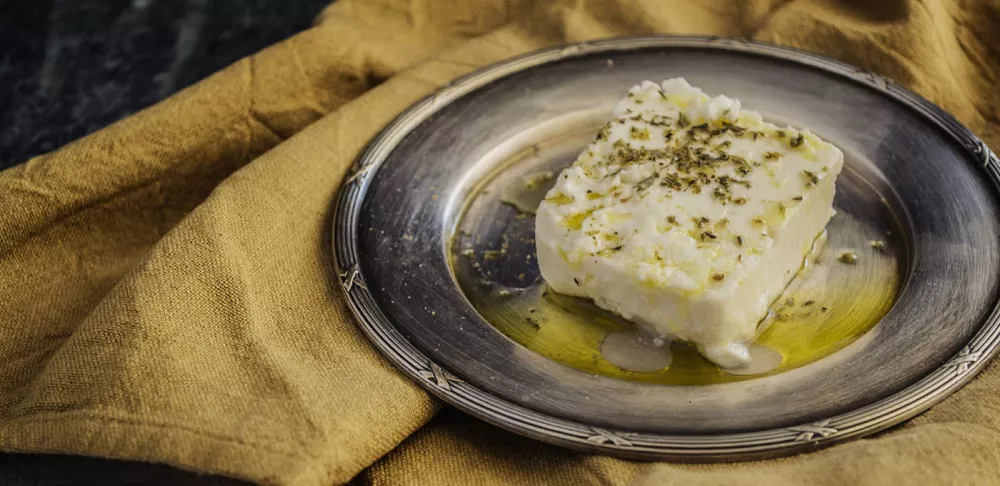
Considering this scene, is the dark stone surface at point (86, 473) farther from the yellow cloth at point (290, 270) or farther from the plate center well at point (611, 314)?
the plate center well at point (611, 314)

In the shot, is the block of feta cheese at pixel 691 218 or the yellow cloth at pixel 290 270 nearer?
the yellow cloth at pixel 290 270

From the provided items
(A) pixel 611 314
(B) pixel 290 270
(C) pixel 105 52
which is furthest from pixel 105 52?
(A) pixel 611 314

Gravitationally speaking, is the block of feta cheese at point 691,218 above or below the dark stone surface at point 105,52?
above

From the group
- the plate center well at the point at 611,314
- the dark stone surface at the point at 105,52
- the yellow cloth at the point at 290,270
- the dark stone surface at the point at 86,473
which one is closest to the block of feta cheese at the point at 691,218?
the plate center well at the point at 611,314

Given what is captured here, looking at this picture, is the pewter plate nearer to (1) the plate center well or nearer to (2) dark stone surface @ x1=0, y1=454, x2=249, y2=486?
(1) the plate center well

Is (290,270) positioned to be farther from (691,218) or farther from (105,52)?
(105,52)

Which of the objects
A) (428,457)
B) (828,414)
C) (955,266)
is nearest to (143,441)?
(428,457)
